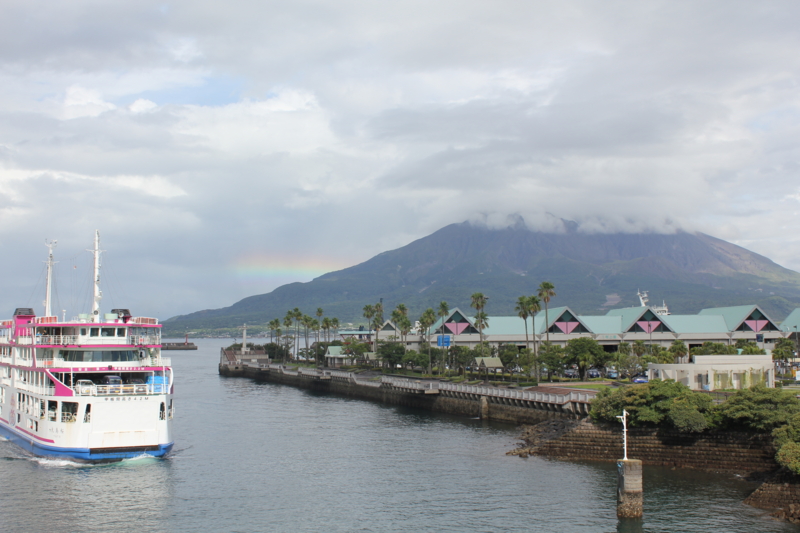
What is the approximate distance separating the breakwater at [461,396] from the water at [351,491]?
21.6ft

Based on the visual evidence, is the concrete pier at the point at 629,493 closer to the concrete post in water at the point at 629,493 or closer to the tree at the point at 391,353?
the concrete post in water at the point at 629,493

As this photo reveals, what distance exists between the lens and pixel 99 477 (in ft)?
160

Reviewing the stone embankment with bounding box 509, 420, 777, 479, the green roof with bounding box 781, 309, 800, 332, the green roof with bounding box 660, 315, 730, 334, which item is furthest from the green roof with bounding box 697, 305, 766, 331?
the stone embankment with bounding box 509, 420, 777, 479

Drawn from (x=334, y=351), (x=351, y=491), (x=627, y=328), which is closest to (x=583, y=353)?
(x=627, y=328)

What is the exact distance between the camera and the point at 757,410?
50438 millimetres

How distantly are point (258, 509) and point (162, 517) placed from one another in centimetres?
575

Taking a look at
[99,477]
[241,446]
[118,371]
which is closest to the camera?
[99,477]

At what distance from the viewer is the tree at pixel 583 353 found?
95.8 meters

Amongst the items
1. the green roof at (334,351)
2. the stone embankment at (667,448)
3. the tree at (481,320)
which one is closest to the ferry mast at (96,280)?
the stone embankment at (667,448)

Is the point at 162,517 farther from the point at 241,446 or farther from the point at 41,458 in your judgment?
the point at 241,446

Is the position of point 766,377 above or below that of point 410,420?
above

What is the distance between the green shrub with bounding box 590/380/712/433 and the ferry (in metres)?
35.0

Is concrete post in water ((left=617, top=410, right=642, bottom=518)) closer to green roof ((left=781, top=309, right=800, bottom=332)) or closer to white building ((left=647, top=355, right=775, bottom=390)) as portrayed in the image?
white building ((left=647, top=355, right=775, bottom=390))


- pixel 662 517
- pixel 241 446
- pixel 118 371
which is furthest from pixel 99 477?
pixel 662 517
